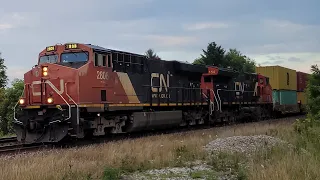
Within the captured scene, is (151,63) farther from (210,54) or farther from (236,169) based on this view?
(210,54)

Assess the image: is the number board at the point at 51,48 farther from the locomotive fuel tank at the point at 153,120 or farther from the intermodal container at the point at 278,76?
the intermodal container at the point at 278,76

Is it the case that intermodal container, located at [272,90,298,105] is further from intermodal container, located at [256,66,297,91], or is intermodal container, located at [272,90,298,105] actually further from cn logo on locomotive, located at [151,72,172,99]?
cn logo on locomotive, located at [151,72,172,99]

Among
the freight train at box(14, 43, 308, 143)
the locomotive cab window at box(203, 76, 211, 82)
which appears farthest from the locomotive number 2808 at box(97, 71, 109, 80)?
the locomotive cab window at box(203, 76, 211, 82)

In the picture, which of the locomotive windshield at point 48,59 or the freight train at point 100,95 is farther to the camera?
the locomotive windshield at point 48,59

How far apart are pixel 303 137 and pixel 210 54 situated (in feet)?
186

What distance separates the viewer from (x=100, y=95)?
14.1 metres

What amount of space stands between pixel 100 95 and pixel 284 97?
21.3 m

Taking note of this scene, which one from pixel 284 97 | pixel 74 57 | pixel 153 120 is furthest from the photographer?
pixel 284 97

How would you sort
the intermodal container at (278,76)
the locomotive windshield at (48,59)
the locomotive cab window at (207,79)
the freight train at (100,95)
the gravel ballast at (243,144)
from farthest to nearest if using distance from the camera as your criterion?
the intermodal container at (278,76) < the locomotive cab window at (207,79) < the locomotive windshield at (48,59) < the freight train at (100,95) < the gravel ballast at (243,144)

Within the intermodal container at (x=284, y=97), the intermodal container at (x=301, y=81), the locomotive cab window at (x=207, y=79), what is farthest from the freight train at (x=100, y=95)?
the intermodal container at (x=301, y=81)

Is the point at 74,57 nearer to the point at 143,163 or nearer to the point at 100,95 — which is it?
the point at 100,95

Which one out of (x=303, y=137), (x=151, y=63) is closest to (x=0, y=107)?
(x=151, y=63)

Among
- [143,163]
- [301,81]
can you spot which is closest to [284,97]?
[301,81]

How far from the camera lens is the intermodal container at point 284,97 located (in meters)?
30.3
